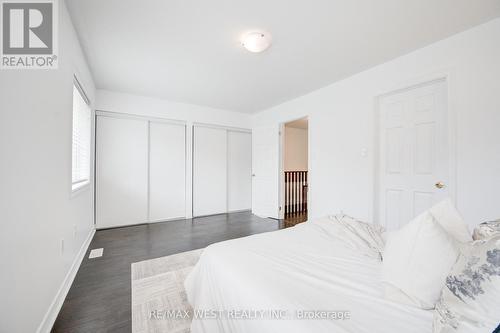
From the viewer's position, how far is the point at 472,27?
2051 mm

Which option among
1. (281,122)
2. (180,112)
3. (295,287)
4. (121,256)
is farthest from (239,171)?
(295,287)

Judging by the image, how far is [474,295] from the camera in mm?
609

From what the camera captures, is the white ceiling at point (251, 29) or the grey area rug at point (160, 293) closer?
the grey area rug at point (160, 293)

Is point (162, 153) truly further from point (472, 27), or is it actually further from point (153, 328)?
point (472, 27)

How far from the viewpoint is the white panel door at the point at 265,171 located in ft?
15.2

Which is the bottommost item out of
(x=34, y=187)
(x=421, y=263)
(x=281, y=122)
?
(x=421, y=263)

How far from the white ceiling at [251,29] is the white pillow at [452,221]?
5.84 feet

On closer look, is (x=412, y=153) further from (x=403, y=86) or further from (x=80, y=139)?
(x=80, y=139)

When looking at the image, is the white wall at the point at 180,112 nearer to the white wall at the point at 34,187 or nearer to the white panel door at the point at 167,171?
the white panel door at the point at 167,171

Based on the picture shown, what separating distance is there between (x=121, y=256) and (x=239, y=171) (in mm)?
3206

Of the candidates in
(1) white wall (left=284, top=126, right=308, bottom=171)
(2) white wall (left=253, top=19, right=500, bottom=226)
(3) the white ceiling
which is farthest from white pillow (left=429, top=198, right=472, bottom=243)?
(1) white wall (left=284, top=126, right=308, bottom=171)

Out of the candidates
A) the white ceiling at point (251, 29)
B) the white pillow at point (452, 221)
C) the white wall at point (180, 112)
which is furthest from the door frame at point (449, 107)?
the white wall at point (180, 112)

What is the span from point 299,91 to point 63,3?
129 inches

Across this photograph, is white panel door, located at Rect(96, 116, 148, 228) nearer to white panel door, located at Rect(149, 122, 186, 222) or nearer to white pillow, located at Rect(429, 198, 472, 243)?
white panel door, located at Rect(149, 122, 186, 222)
